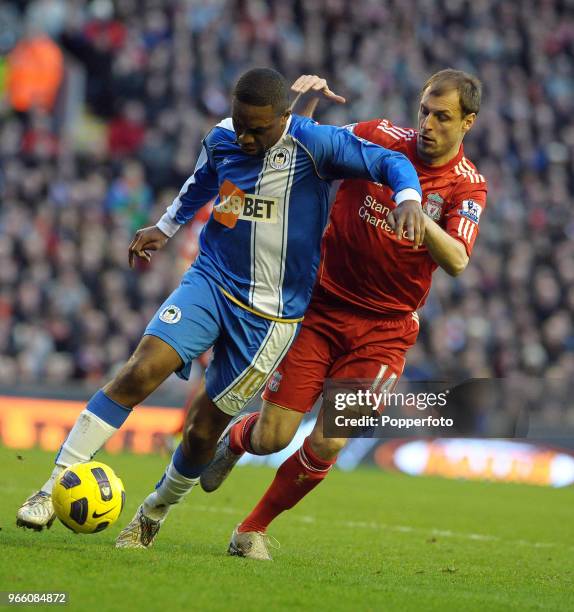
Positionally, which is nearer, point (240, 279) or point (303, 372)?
point (240, 279)

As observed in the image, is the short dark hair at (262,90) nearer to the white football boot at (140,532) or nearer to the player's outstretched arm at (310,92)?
the player's outstretched arm at (310,92)

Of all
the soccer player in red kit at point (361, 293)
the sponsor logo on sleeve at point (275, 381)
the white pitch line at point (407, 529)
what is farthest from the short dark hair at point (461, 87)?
the white pitch line at point (407, 529)

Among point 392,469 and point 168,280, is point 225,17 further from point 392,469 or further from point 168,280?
point 392,469

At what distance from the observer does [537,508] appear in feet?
40.2

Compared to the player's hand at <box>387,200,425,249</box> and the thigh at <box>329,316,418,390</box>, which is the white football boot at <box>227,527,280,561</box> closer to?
the thigh at <box>329,316,418,390</box>

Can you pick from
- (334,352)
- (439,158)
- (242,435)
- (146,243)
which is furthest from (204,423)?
(439,158)

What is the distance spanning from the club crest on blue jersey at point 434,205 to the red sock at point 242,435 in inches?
61.1

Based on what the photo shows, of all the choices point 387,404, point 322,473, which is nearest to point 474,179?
point 387,404

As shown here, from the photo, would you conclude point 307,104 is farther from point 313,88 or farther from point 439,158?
point 439,158

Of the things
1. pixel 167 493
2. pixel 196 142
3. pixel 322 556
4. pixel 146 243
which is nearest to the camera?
pixel 167 493

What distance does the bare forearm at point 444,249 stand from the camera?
6109 millimetres

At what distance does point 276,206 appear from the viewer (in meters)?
6.57

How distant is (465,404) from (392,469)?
9215 mm

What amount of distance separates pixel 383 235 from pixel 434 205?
0.33 meters
